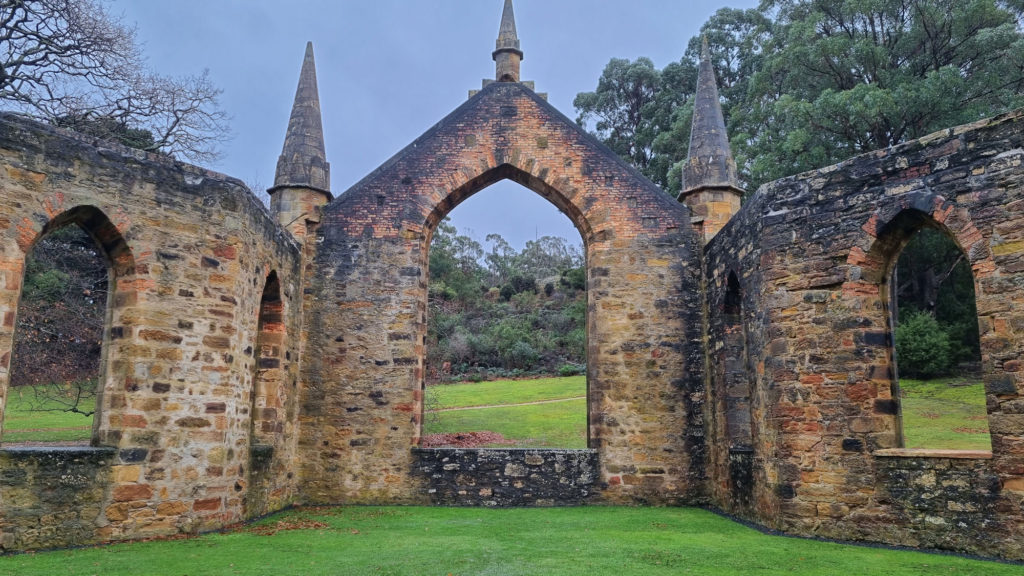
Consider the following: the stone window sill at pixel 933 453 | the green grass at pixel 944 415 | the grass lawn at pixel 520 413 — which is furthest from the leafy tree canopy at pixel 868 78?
the stone window sill at pixel 933 453

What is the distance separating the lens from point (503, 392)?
79.1ft

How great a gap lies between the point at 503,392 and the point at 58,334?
13.4 metres

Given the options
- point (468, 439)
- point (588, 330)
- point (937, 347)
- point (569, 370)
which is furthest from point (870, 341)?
point (569, 370)

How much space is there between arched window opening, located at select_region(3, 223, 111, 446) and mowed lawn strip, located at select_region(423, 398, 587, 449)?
7.77 m

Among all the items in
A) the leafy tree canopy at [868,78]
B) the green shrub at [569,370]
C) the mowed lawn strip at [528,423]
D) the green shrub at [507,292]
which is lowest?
the mowed lawn strip at [528,423]

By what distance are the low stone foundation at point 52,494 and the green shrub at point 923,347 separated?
19.9 metres

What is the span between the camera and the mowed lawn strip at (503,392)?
2209cm

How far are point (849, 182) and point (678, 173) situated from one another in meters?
16.2

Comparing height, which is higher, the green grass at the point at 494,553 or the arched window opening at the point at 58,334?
the arched window opening at the point at 58,334

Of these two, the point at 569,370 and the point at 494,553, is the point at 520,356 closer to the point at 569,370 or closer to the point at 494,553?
the point at 569,370

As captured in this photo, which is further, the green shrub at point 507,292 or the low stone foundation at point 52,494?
the green shrub at point 507,292

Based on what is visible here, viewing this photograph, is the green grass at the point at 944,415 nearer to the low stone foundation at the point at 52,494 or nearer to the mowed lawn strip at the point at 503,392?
Result: the mowed lawn strip at the point at 503,392

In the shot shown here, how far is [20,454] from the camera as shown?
23.0ft

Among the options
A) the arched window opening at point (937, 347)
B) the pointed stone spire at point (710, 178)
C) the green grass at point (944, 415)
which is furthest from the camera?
the arched window opening at point (937, 347)
